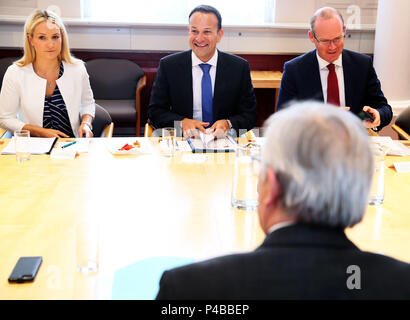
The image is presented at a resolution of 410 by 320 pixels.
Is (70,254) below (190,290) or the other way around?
below

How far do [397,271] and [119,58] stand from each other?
204 inches

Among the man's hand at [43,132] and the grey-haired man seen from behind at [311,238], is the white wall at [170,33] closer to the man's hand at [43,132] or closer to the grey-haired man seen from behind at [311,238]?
the man's hand at [43,132]

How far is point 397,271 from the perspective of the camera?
0.94 meters

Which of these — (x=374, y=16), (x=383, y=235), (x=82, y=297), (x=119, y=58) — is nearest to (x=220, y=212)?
(x=383, y=235)

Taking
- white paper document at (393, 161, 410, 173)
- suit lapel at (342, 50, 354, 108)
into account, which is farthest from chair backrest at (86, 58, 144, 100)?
white paper document at (393, 161, 410, 173)

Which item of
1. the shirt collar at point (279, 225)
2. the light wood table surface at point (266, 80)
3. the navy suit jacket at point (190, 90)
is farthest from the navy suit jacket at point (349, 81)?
the shirt collar at point (279, 225)

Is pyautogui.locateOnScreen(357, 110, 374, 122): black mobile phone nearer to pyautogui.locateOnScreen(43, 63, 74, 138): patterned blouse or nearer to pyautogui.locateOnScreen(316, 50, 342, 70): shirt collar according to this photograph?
pyautogui.locateOnScreen(316, 50, 342, 70): shirt collar

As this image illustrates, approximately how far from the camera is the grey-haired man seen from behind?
2.95 ft

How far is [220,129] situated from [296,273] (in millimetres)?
2266

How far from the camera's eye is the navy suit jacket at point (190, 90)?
357 centimetres

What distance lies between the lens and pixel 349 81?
3471mm

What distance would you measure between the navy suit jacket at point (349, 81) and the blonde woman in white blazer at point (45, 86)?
141 centimetres

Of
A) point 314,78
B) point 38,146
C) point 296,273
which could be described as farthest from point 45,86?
point 296,273

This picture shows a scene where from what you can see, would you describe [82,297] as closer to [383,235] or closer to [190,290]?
[190,290]
